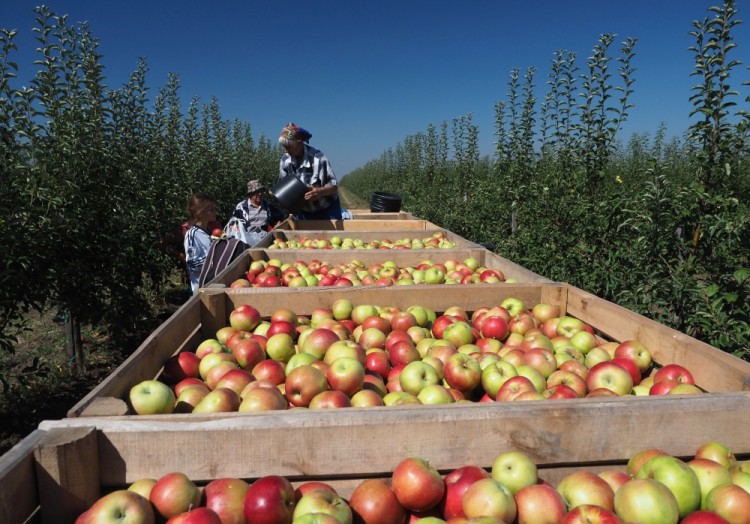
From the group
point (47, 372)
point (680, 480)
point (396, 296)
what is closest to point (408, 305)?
point (396, 296)

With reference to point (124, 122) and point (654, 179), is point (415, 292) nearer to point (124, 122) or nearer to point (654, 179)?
point (654, 179)

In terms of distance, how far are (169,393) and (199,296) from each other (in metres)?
1.15

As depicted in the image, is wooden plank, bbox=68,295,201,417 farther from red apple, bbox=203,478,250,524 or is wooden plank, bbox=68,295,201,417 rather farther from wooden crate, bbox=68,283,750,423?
red apple, bbox=203,478,250,524

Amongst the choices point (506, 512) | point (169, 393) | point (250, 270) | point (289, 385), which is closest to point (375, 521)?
point (506, 512)

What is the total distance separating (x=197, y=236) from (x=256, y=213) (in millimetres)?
2214

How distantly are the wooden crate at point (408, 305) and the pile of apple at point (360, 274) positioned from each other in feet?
1.34

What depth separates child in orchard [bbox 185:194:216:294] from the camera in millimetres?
5531

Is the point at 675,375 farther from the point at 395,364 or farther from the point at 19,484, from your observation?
the point at 19,484

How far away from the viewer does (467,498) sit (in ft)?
5.04

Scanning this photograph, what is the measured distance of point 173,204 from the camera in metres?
8.66

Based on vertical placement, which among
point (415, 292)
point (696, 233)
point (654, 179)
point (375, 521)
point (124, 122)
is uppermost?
point (124, 122)

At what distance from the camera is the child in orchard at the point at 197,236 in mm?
5531

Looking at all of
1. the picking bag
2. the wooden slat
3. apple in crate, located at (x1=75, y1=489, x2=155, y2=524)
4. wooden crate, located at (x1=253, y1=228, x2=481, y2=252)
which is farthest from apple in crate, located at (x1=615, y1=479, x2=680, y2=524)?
wooden crate, located at (x1=253, y1=228, x2=481, y2=252)

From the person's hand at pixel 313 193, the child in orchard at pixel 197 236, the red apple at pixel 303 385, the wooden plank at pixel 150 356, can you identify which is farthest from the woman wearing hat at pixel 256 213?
the red apple at pixel 303 385
